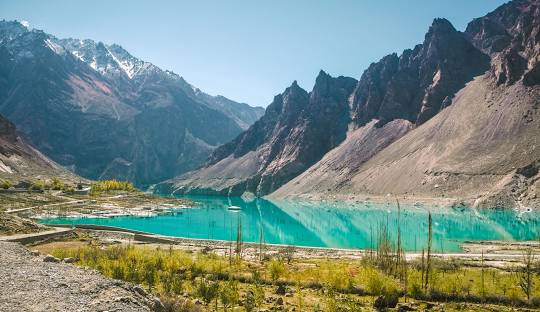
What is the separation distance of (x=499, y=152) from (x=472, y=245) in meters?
122

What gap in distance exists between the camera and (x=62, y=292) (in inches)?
826

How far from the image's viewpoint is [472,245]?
263ft

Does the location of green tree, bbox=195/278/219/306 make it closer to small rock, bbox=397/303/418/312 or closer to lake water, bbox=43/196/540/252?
small rock, bbox=397/303/418/312

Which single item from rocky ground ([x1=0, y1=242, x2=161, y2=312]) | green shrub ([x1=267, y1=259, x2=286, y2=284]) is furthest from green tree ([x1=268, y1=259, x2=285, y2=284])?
rocky ground ([x1=0, y1=242, x2=161, y2=312])

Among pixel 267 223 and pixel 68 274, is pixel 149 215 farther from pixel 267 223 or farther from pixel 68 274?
pixel 68 274

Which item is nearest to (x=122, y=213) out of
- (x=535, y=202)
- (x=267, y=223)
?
(x=267, y=223)

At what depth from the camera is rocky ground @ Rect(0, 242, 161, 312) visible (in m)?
19.0

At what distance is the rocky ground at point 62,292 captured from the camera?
19.0m

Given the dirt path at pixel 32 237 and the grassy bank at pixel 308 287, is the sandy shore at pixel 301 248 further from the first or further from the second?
the grassy bank at pixel 308 287

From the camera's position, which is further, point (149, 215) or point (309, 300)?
point (149, 215)

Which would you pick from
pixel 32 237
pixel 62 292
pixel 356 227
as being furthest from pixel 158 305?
pixel 356 227

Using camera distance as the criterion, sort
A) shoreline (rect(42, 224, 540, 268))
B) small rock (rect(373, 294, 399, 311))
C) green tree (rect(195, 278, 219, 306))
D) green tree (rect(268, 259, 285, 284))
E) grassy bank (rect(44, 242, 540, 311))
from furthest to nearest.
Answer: shoreline (rect(42, 224, 540, 268)), green tree (rect(268, 259, 285, 284)), green tree (rect(195, 278, 219, 306)), small rock (rect(373, 294, 399, 311)), grassy bank (rect(44, 242, 540, 311))

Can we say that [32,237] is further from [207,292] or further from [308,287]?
[308,287]

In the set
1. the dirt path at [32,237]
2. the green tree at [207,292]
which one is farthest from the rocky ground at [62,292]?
the dirt path at [32,237]
